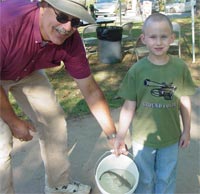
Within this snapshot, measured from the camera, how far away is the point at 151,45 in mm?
2053

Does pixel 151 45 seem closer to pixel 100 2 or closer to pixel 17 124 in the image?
pixel 17 124

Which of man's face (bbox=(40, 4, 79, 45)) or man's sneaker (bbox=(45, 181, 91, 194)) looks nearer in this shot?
man's face (bbox=(40, 4, 79, 45))

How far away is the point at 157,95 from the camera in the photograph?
6.93 feet

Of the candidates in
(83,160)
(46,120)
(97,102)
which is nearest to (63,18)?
(97,102)

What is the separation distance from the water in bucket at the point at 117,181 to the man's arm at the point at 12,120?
52cm

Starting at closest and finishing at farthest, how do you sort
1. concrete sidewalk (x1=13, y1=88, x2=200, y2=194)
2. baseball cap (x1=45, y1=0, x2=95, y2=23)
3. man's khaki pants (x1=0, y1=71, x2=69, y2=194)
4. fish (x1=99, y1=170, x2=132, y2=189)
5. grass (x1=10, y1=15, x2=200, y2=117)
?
baseball cap (x1=45, y1=0, x2=95, y2=23) → fish (x1=99, y1=170, x2=132, y2=189) → man's khaki pants (x1=0, y1=71, x2=69, y2=194) → concrete sidewalk (x1=13, y1=88, x2=200, y2=194) → grass (x1=10, y1=15, x2=200, y2=117)

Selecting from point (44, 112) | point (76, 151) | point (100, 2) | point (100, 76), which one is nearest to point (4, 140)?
point (44, 112)

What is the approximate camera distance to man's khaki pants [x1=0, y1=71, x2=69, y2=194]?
250cm

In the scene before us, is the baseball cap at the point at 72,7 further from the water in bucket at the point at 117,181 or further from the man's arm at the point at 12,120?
the water in bucket at the point at 117,181

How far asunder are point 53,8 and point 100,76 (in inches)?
165

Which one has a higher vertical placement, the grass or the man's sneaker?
the man's sneaker

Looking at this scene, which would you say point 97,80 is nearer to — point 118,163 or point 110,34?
point 110,34

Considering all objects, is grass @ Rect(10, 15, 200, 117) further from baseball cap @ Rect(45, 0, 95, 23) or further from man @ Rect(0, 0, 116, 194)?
baseball cap @ Rect(45, 0, 95, 23)

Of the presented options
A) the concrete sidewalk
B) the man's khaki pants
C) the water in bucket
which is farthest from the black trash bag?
the water in bucket
